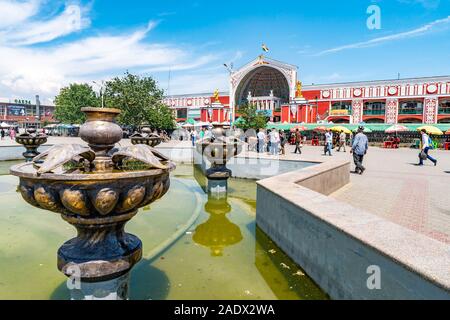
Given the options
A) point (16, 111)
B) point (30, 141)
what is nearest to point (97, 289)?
point (30, 141)

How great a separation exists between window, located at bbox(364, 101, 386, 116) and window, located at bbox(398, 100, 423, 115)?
195 cm

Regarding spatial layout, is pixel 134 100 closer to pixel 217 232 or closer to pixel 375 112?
pixel 375 112

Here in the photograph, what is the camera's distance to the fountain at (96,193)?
235 centimetres

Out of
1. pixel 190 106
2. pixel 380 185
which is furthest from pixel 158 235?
pixel 190 106

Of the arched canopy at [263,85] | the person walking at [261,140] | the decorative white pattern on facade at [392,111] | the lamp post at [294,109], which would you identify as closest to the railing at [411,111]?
the decorative white pattern on facade at [392,111]

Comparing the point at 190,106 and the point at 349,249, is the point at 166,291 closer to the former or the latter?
the point at 349,249

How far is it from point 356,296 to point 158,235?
10.8ft

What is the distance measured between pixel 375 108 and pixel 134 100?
29.6 m

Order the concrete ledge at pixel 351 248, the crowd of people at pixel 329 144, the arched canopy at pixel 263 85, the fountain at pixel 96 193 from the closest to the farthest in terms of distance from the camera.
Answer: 1. the concrete ledge at pixel 351 248
2. the fountain at pixel 96 193
3. the crowd of people at pixel 329 144
4. the arched canopy at pixel 263 85

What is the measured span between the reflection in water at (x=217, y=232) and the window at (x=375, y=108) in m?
37.9

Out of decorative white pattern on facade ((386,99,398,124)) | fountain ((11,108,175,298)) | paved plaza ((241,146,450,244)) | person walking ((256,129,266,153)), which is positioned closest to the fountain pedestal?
fountain ((11,108,175,298))

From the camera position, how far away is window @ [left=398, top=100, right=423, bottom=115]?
37000 mm

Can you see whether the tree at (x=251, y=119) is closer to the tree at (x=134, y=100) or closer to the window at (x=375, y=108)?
the tree at (x=134, y=100)

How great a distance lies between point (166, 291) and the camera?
3.39 meters
